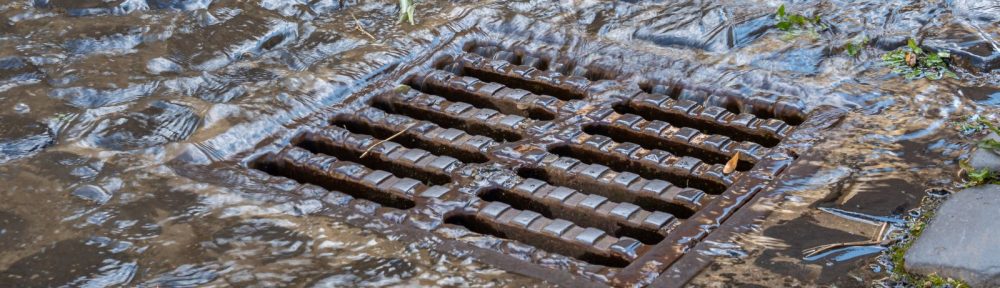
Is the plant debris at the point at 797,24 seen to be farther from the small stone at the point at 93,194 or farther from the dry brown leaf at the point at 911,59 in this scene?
the small stone at the point at 93,194

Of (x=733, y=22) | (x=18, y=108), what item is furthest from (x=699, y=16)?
Result: (x=18, y=108)

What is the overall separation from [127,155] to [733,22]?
1912 mm

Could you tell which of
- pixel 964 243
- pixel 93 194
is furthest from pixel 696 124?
pixel 93 194

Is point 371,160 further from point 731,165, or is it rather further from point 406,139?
point 731,165

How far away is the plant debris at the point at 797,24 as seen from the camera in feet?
12.3

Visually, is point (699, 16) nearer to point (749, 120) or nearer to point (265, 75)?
point (749, 120)

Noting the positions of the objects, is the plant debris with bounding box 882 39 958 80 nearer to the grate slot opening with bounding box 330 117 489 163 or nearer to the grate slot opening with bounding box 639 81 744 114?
the grate slot opening with bounding box 639 81 744 114

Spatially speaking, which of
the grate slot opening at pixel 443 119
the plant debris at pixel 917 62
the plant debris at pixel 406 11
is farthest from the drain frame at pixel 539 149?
the plant debris at pixel 917 62

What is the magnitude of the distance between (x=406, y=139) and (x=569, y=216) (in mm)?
690

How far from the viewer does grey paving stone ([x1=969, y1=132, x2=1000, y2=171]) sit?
2.83 m

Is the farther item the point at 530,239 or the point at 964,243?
the point at 530,239

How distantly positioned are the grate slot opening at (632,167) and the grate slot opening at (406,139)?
0.22 meters

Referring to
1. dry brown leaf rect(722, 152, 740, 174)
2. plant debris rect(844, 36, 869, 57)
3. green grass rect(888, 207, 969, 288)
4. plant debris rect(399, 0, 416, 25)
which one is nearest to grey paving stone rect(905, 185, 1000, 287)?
green grass rect(888, 207, 969, 288)

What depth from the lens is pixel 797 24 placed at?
3.81 metres
